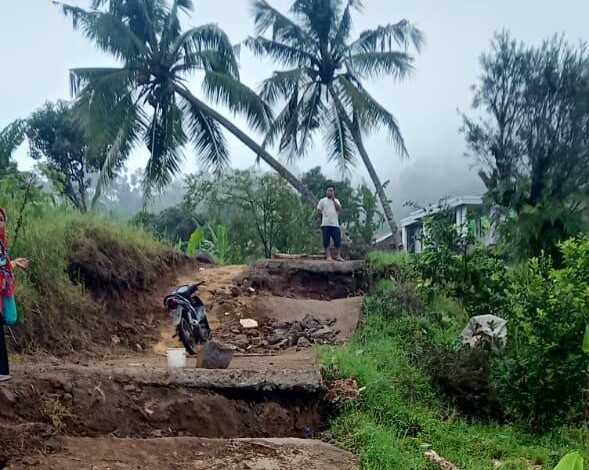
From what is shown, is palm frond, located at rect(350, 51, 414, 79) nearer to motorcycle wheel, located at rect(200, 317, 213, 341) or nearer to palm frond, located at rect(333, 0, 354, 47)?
palm frond, located at rect(333, 0, 354, 47)

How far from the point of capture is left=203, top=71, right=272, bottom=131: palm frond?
15789 millimetres

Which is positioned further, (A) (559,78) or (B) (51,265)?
(A) (559,78)

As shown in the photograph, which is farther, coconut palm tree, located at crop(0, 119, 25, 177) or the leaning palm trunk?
the leaning palm trunk

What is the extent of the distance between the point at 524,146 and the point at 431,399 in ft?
29.4

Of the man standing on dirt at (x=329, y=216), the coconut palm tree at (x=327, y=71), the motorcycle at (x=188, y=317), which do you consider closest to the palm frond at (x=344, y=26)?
the coconut palm tree at (x=327, y=71)

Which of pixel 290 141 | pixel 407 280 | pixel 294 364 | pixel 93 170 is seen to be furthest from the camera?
pixel 93 170

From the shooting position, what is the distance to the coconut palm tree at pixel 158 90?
15195 millimetres

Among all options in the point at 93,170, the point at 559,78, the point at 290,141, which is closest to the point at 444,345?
the point at 559,78

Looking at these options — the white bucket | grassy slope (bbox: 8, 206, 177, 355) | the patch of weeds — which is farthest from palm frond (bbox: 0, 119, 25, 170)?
the patch of weeds

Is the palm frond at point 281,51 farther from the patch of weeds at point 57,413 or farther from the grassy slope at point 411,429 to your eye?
the patch of weeds at point 57,413

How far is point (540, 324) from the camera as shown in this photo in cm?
547

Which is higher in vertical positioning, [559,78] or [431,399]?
[559,78]

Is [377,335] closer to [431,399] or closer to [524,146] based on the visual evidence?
[431,399]

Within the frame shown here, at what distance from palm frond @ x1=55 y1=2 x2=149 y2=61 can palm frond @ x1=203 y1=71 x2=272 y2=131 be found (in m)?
1.83
